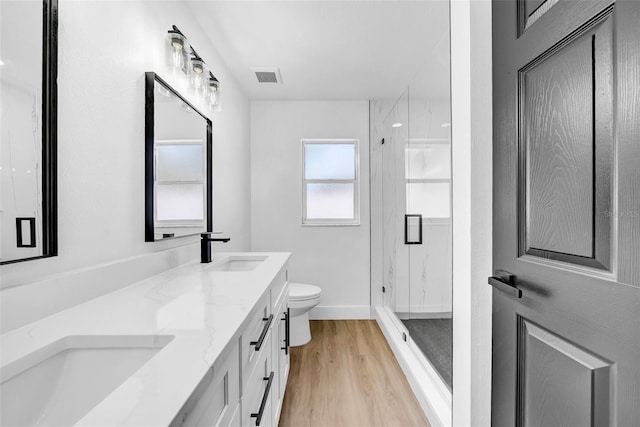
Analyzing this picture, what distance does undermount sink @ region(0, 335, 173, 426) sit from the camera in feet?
1.97

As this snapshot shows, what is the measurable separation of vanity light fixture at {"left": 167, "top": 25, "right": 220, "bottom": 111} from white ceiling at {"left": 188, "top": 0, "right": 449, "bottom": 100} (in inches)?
13.9

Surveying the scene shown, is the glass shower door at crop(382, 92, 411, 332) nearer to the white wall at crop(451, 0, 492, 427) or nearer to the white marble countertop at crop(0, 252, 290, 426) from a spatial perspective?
the white wall at crop(451, 0, 492, 427)

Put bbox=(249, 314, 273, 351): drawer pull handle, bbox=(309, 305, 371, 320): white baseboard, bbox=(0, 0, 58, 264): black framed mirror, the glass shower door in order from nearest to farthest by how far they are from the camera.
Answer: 1. bbox=(0, 0, 58, 264): black framed mirror
2. bbox=(249, 314, 273, 351): drawer pull handle
3. the glass shower door
4. bbox=(309, 305, 371, 320): white baseboard

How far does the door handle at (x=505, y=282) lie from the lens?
0.86 m

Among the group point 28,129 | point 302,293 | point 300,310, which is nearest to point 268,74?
point 302,293

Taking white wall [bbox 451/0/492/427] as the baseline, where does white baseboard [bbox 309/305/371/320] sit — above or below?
below

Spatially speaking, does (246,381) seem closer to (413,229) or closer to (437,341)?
(437,341)

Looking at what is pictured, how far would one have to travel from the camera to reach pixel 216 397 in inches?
25.7

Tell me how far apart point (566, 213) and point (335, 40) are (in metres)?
1.91

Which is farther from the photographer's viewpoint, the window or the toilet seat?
the window

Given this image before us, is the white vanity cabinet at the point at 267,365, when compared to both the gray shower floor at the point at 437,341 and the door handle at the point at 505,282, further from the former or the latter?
the gray shower floor at the point at 437,341

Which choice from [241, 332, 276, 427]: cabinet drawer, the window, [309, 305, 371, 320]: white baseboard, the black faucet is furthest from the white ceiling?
[309, 305, 371, 320]: white baseboard

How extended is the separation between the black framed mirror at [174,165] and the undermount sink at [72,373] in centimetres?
75

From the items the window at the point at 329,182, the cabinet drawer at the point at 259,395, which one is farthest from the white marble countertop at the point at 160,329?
the window at the point at 329,182
